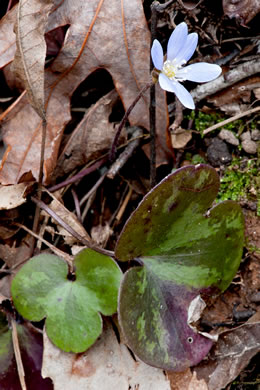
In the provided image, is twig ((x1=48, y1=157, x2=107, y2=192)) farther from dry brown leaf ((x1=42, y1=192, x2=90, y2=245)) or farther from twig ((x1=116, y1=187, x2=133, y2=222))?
twig ((x1=116, y1=187, x2=133, y2=222))

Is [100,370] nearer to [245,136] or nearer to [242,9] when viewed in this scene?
[245,136]

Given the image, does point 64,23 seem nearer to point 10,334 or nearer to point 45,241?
point 45,241

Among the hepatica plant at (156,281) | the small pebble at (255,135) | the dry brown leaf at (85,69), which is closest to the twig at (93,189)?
the dry brown leaf at (85,69)

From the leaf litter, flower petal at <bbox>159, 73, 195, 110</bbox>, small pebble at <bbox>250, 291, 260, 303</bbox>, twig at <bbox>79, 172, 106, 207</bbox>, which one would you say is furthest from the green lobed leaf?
flower petal at <bbox>159, 73, 195, 110</bbox>

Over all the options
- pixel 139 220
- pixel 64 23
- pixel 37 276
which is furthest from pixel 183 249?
pixel 64 23

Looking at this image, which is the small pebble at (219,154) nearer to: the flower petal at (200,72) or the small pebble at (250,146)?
the small pebble at (250,146)
